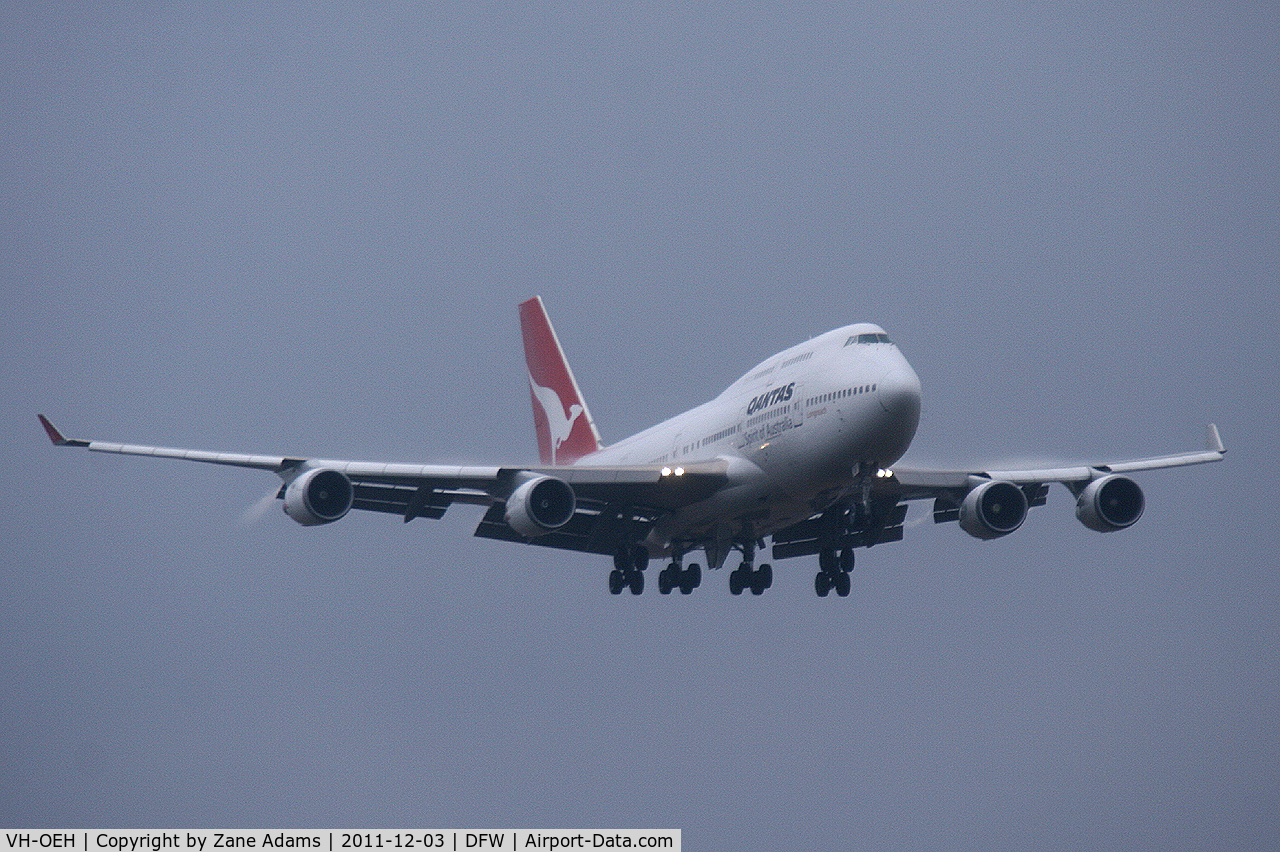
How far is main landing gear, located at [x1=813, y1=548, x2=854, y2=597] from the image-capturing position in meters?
47.0

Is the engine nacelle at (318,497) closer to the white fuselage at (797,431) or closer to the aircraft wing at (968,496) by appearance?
the white fuselage at (797,431)

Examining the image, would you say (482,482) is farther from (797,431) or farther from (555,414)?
(555,414)

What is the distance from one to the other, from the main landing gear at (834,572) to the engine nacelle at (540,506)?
8545 mm

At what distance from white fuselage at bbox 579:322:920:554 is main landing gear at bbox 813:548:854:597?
2132 mm

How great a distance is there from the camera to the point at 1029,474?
46969mm

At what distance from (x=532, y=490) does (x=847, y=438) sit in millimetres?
8137

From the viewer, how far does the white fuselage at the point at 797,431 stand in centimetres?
3956

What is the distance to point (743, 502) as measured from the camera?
142ft

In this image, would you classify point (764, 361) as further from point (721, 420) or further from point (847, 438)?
point (847, 438)

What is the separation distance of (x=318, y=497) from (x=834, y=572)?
48.7 feet

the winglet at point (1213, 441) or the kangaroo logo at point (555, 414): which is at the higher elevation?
the kangaroo logo at point (555, 414)

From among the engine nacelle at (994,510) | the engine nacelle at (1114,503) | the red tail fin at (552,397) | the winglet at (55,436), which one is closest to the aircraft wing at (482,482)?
the winglet at (55,436)

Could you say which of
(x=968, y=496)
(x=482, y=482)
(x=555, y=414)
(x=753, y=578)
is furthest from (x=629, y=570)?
(x=555, y=414)

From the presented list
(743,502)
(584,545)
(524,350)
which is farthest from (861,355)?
(524,350)
